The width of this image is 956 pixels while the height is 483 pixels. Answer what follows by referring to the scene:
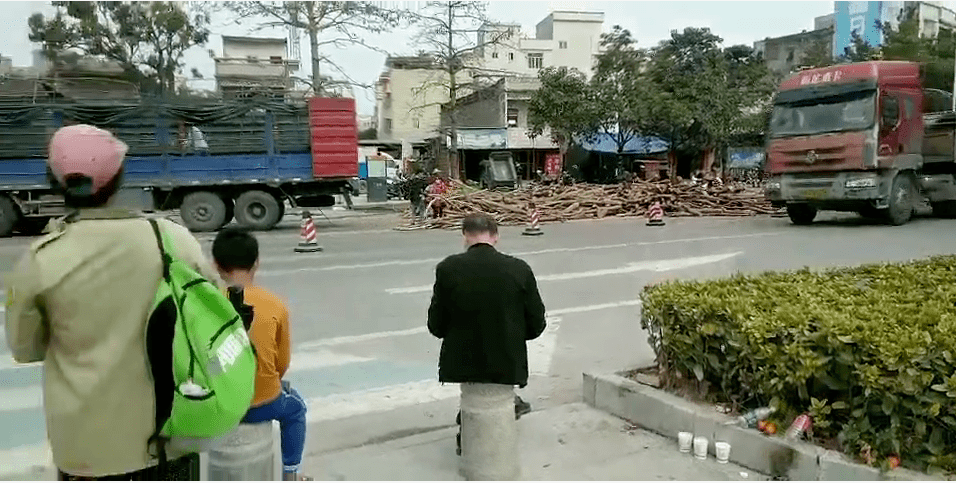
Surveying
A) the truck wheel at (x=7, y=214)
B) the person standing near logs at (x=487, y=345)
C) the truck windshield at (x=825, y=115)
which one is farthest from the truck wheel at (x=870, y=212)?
the truck wheel at (x=7, y=214)

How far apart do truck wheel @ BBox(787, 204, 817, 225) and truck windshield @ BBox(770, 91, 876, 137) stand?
78.8 inches

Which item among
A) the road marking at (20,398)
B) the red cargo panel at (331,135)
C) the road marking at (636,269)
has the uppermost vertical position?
the red cargo panel at (331,135)

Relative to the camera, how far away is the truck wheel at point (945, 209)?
18.3 meters

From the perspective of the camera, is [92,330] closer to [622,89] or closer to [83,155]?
[83,155]

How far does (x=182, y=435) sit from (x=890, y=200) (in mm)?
16939

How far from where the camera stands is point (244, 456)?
2955 millimetres

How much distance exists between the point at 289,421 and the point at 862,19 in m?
48.5

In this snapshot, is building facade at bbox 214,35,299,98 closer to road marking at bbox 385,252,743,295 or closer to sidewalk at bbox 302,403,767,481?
road marking at bbox 385,252,743,295

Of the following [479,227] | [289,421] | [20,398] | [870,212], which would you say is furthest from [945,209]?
[20,398]

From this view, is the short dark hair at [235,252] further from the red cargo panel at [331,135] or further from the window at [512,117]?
the window at [512,117]

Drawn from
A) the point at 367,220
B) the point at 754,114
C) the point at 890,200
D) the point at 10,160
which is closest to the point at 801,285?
the point at 890,200

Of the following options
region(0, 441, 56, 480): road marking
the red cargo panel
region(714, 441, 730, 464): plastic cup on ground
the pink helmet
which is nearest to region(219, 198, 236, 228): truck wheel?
the red cargo panel

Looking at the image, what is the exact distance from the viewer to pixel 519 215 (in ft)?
66.4

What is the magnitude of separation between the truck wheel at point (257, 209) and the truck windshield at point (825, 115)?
37.4 ft
